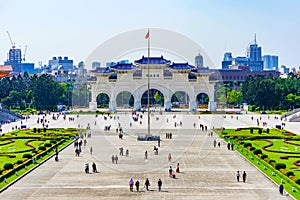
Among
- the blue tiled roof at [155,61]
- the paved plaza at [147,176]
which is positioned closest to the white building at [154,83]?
the blue tiled roof at [155,61]

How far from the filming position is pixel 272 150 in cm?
4159

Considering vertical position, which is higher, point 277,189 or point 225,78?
point 225,78

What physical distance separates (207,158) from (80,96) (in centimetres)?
7671

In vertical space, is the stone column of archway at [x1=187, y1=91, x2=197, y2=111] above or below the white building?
below

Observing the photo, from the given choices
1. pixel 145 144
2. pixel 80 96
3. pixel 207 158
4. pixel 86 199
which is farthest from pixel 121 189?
pixel 80 96

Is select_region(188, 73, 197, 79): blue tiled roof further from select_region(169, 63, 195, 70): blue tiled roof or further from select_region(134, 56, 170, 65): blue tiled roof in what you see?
select_region(134, 56, 170, 65): blue tiled roof

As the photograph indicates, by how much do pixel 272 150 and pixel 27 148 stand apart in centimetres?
1939

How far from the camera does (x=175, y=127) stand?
208 feet

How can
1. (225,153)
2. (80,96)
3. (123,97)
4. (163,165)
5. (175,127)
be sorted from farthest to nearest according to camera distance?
1. (123,97)
2. (80,96)
3. (175,127)
4. (225,153)
5. (163,165)

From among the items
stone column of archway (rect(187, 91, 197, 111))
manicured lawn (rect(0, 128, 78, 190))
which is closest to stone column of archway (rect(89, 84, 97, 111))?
stone column of archway (rect(187, 91, 197, 111))

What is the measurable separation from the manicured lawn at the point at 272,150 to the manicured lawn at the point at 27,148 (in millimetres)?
14701

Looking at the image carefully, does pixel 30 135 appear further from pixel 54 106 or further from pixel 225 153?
pixel 54 106

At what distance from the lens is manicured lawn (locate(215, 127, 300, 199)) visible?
2992 cm

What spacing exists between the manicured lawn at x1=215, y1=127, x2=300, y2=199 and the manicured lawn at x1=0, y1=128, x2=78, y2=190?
1470 centimetres
